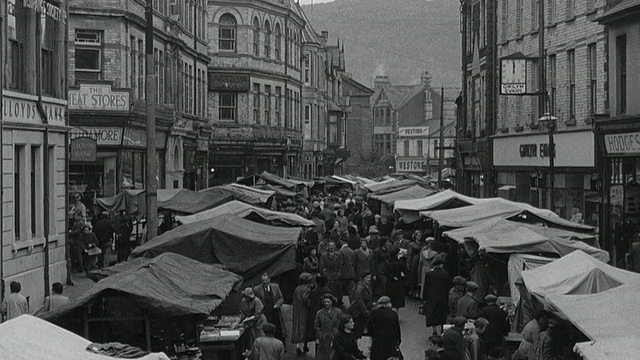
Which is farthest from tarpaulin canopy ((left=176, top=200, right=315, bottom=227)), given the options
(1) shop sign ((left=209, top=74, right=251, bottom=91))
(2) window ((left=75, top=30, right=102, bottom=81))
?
(1) shop sign ((left=209, top=74, right=251, bottom=91))

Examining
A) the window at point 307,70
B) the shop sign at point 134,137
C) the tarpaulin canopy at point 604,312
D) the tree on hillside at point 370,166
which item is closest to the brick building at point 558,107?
the shop sign at point 134,137

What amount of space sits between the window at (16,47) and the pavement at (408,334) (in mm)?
4965

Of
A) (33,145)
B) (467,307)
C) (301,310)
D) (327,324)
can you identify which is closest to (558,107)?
(33,145)

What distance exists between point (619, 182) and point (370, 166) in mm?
86695

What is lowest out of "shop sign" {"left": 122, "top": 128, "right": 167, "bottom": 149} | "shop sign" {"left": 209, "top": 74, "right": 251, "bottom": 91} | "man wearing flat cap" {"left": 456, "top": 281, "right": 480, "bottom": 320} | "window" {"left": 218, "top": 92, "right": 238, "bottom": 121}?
"man wearing flat cap" {"left": 456, "top": 281, "right": 480, "bottom": 320}

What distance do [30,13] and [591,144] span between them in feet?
58.3

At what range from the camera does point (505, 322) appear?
54.3ft

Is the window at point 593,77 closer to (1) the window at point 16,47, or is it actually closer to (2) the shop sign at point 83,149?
(2) the shop sign at point 83,149

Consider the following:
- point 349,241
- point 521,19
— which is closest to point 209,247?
point 349,241

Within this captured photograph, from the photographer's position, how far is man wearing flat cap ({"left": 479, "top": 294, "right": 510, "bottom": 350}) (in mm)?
16188

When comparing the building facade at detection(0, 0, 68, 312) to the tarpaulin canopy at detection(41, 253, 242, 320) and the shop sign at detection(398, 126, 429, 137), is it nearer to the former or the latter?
the tarpaulin canopy at detection(41, 253, 242, 320)

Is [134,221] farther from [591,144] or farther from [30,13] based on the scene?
[591,144]

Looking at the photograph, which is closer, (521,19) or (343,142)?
(521,19)

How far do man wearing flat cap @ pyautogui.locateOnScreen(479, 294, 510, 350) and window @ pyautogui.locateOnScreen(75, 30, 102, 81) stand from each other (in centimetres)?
2413
